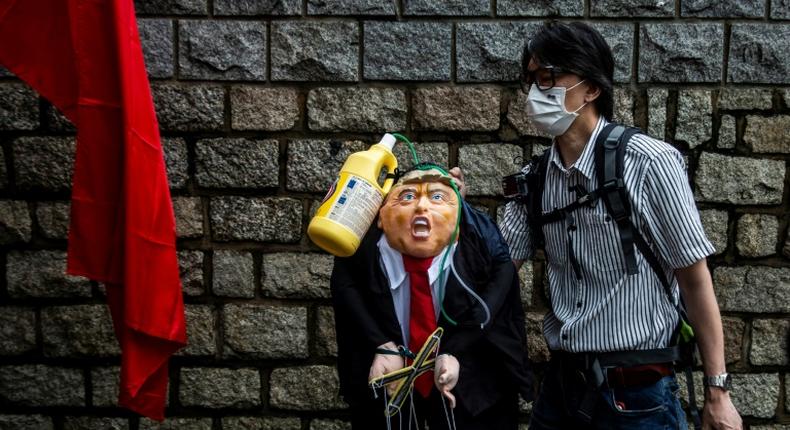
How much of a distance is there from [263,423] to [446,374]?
205 centimetres

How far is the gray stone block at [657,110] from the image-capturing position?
3.87 m

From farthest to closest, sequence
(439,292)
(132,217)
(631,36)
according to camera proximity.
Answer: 1. (631,36)
2. (132,217)
3. (439,292)

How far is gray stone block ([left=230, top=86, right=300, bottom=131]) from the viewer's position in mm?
3902

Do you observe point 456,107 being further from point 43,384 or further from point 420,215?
point 43,384

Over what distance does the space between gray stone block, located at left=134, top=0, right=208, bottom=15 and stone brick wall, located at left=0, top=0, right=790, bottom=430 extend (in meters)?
0.01

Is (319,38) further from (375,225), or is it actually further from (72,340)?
(72,340)

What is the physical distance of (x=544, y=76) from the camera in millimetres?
2498

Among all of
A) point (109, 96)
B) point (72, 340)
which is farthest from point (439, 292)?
point (72, 340)

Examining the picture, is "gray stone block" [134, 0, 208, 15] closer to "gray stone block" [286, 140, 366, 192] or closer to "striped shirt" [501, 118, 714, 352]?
"gray stone block" [286, 140, 366, 192]

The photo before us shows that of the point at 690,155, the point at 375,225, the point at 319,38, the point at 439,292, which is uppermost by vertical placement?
the point at 319,38

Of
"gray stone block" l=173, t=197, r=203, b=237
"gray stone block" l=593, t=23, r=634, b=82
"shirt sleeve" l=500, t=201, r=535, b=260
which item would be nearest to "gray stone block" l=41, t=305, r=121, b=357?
"gray stone block" l=173, t=197, r=203, b=237

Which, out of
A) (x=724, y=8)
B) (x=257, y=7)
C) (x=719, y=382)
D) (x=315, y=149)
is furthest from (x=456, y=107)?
(x=719, y=382)

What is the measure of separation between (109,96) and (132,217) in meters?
0.46

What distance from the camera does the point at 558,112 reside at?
8.14 ft
